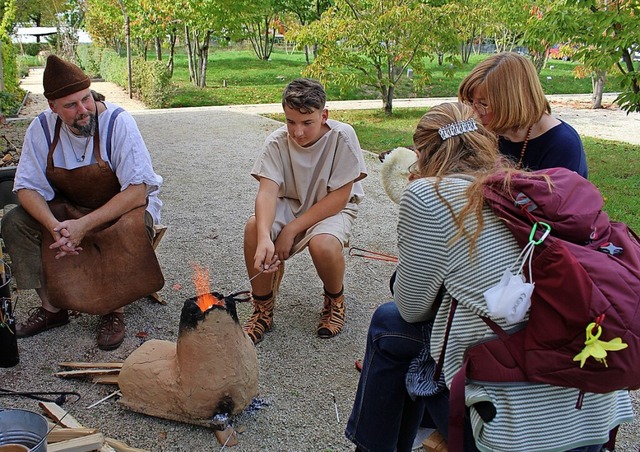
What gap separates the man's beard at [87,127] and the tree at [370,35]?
364 inches

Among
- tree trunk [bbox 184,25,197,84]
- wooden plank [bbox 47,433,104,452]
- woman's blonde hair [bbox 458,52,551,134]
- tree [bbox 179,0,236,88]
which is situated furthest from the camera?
tree trunk [bbox 184,25,197,84]

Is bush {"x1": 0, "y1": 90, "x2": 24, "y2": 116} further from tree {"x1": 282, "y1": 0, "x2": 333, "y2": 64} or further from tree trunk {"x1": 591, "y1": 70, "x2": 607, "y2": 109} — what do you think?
tree {"x1": 282, "y1": 0, "x2": 333, "y2": 64}

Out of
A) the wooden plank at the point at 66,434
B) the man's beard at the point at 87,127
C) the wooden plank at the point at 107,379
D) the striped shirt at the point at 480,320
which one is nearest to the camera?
the striped shirt at the point at 480,320

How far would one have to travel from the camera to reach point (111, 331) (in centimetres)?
348

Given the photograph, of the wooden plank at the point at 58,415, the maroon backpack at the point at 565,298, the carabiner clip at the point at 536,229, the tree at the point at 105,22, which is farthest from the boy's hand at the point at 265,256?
the tree at the point at 105,22

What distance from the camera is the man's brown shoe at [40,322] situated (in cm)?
355

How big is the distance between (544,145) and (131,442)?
2.37 metres

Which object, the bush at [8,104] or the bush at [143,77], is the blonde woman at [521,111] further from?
the bush at [143,77]

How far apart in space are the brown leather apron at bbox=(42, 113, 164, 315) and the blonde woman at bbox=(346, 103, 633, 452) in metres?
1.85

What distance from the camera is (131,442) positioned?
8.73 feet

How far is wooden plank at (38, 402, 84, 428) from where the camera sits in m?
2.66

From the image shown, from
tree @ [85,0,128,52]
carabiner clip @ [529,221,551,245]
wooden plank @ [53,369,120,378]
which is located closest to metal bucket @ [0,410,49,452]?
wooden plank @ [53,369,120,378]

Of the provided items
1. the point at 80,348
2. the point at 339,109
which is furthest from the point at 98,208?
the point at 339,109

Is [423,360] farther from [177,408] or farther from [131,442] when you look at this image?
[131,442]
